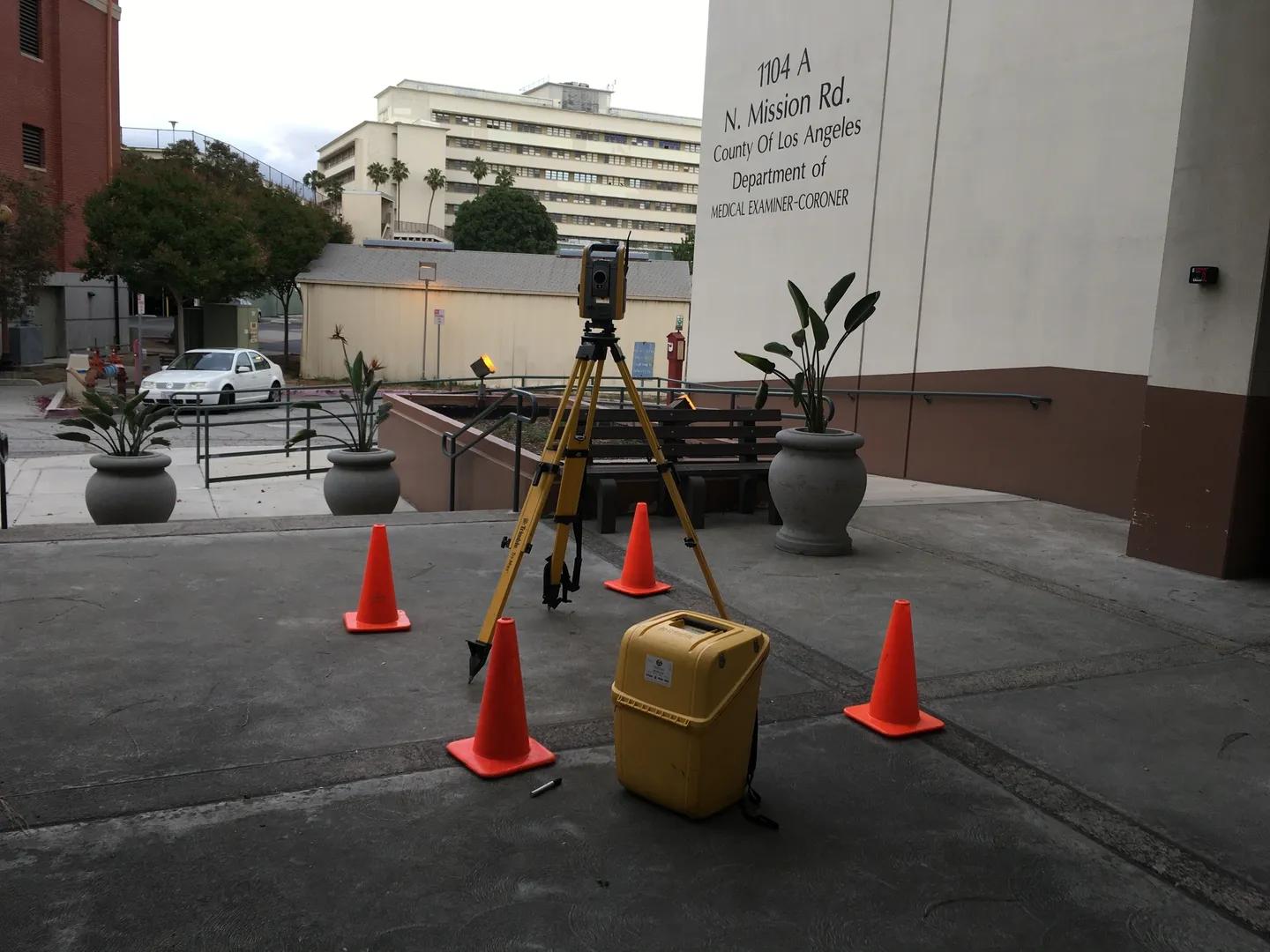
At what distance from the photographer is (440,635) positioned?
222 inches

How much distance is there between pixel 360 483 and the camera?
9.89 meters

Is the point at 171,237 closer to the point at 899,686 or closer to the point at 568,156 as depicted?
the point at 899,686

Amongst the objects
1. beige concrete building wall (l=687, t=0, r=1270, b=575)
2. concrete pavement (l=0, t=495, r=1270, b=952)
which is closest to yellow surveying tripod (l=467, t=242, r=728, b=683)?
concrete pavement (l=0, t=495, r=1270, b=952)

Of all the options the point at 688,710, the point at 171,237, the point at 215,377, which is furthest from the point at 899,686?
the point at 171,237

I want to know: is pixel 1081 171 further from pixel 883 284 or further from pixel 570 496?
pixel 570 496

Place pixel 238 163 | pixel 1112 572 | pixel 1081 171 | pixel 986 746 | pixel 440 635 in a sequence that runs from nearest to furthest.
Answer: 1. pixel 986 746
2. pixel 440 635
3. pixel 1112 572
4. pixel 1081 171
5. pixel 238 163

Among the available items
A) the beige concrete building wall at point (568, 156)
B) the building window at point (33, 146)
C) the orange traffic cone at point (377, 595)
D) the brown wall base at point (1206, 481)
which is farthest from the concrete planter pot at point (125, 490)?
the beige concrete building wall at point (568, 156)

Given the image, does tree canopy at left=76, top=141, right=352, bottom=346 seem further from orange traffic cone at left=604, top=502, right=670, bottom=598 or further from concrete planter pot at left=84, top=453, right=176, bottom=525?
orange traffic cone at left=604, top=502, right=670, bottom=598

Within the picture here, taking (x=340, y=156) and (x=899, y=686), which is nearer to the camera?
(x=899, y=686)

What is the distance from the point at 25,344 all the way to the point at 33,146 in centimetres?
774

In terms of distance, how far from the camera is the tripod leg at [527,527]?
486 centimetres

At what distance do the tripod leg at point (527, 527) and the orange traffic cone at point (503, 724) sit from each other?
2.68ft

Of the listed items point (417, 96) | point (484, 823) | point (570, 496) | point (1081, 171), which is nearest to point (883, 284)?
point (1081, 171)

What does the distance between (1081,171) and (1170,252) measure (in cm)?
322
